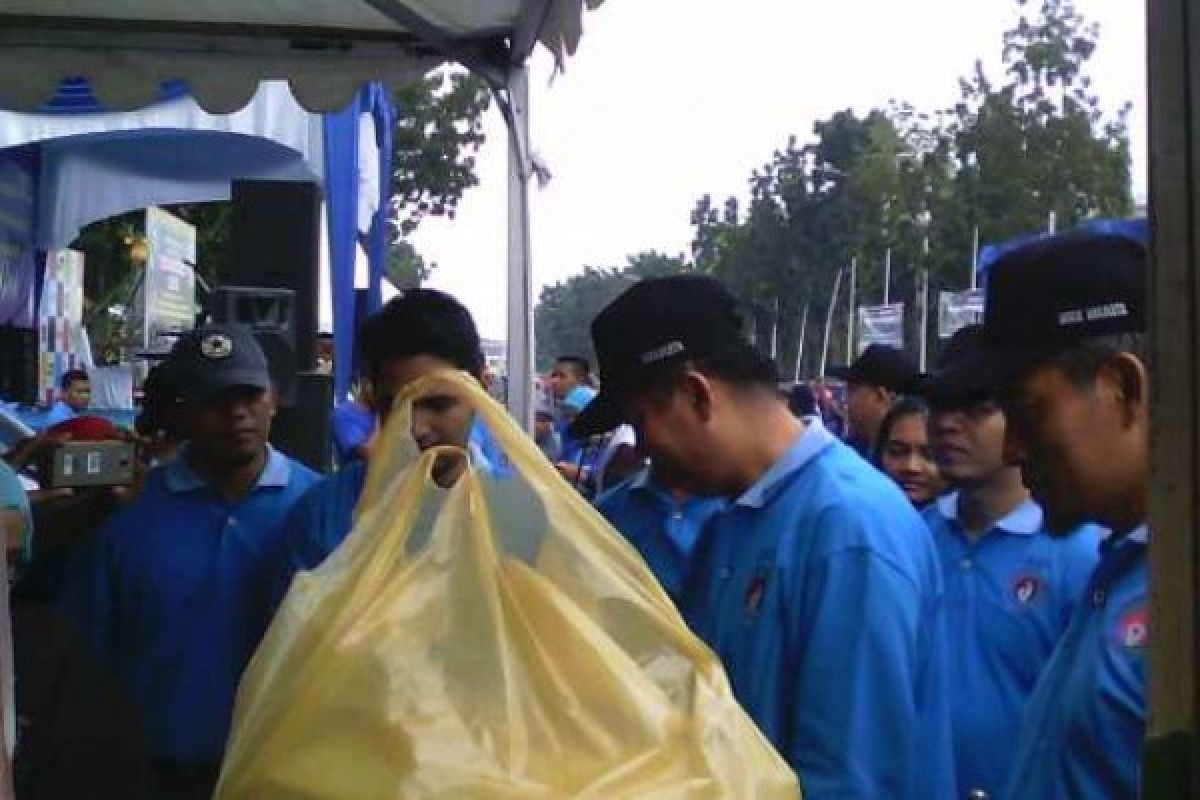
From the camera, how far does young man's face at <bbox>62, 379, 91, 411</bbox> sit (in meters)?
10.3

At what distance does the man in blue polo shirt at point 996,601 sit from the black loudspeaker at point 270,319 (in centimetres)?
243

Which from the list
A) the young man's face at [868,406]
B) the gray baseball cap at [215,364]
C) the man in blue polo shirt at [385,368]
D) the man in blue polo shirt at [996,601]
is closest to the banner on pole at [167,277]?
the young man's face at [868,406]

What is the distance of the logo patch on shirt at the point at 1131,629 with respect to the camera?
1.73 meters

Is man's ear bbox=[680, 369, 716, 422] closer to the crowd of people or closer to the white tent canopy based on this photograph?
the crowd of people

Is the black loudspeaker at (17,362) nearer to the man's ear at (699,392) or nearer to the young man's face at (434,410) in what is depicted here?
the young man's face at (434,410)

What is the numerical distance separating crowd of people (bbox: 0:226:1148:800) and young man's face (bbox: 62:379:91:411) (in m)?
6.57

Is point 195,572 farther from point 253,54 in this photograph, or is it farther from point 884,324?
point 884,324

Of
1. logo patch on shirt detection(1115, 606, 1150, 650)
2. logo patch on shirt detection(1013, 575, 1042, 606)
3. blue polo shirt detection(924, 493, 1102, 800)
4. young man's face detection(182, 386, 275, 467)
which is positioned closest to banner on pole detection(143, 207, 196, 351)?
young man's face detection(182, 386, 275, 467)

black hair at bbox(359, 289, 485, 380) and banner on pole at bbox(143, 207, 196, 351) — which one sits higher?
banner on pole at bbox(143, 207, 196, 351)

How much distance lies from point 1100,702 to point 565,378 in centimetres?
1218

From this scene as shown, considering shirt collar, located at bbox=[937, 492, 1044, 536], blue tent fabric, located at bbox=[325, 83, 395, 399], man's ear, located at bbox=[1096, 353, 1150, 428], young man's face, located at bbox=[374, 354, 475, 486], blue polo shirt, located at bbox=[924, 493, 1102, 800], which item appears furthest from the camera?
blue tent fabric, located at bbox=[325, 83, 395, 399]

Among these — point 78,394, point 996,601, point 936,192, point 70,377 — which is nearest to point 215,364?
point 996,601

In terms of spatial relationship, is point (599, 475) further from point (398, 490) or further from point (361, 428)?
point (398, 490)

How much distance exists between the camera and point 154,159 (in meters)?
8.15
